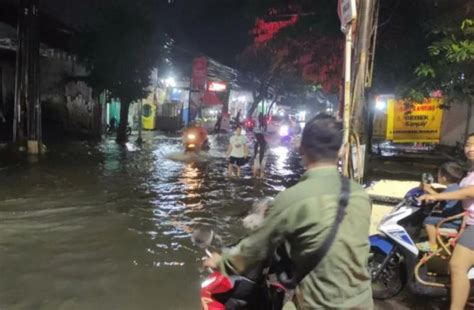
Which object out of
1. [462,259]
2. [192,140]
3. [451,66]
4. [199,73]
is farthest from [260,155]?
[199,73]

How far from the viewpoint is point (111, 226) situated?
7957 millimetres

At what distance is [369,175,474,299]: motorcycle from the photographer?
4660 millimetres

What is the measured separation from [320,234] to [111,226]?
6.36 metres

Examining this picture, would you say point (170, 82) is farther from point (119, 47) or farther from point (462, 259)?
point (462, 259)

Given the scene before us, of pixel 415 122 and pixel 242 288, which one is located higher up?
pixel 415 122

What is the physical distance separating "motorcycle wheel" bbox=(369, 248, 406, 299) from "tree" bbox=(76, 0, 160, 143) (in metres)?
18.6

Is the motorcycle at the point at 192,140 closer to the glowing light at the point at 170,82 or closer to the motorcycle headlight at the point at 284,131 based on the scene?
the motorcycle headlight at the point at 284,131

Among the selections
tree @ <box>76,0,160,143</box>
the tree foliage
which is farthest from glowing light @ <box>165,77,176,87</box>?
the tree foliage

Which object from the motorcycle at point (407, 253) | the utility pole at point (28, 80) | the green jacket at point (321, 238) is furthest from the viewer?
the utility pole at point (28, 80)

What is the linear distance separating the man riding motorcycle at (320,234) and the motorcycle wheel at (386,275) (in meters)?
2.73

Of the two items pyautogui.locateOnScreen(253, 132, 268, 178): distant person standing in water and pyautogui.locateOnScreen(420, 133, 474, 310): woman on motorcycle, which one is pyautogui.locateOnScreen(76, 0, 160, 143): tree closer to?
pyautogui.locateOnScreen(253, 132, 268, 178): distant person standing in water

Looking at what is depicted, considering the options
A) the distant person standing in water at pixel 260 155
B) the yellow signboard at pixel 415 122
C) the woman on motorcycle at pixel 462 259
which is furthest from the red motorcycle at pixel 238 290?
the yellow signboard at pixel 415 122

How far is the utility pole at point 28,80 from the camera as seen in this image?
16.0m

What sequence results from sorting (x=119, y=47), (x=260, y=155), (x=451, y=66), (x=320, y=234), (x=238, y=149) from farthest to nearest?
1. (x=119, y=47)
2. (x=260, y=155)
3. (x=238, y=149)
4. (x=451, y=66)
5. (x=320, y=234)
